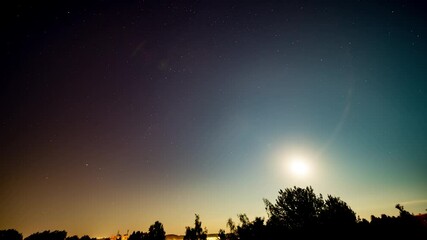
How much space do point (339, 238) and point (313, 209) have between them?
12.0 meters

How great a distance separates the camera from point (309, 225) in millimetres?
25375

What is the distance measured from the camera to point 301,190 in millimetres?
31109

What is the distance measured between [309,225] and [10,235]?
2685 inches

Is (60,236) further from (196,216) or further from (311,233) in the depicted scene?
(311,233)

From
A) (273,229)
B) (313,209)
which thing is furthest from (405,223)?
(313,209)

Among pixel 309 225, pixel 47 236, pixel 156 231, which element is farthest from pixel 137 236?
pixel 309 225

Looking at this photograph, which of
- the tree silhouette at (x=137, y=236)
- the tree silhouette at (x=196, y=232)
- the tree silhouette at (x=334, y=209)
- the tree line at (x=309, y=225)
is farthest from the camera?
the tree silhouette at (x=196, y=232)

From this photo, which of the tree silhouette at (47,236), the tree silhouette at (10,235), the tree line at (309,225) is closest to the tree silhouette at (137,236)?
the tree line at (309,225)

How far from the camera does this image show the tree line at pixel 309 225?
16.5 m

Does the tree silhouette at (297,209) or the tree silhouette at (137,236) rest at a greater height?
the tree silhouette at (297,209)

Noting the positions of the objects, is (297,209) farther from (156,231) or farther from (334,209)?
(156,231)

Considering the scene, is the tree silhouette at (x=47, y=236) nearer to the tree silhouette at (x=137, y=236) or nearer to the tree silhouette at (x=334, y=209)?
the tree silhouette at (x=137, y=236)

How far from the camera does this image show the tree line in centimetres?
1646

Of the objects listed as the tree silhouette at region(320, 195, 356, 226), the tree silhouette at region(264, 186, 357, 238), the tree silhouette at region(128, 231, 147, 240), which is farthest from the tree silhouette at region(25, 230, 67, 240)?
the tree silhouette at region(320, 195, 356, 226)
